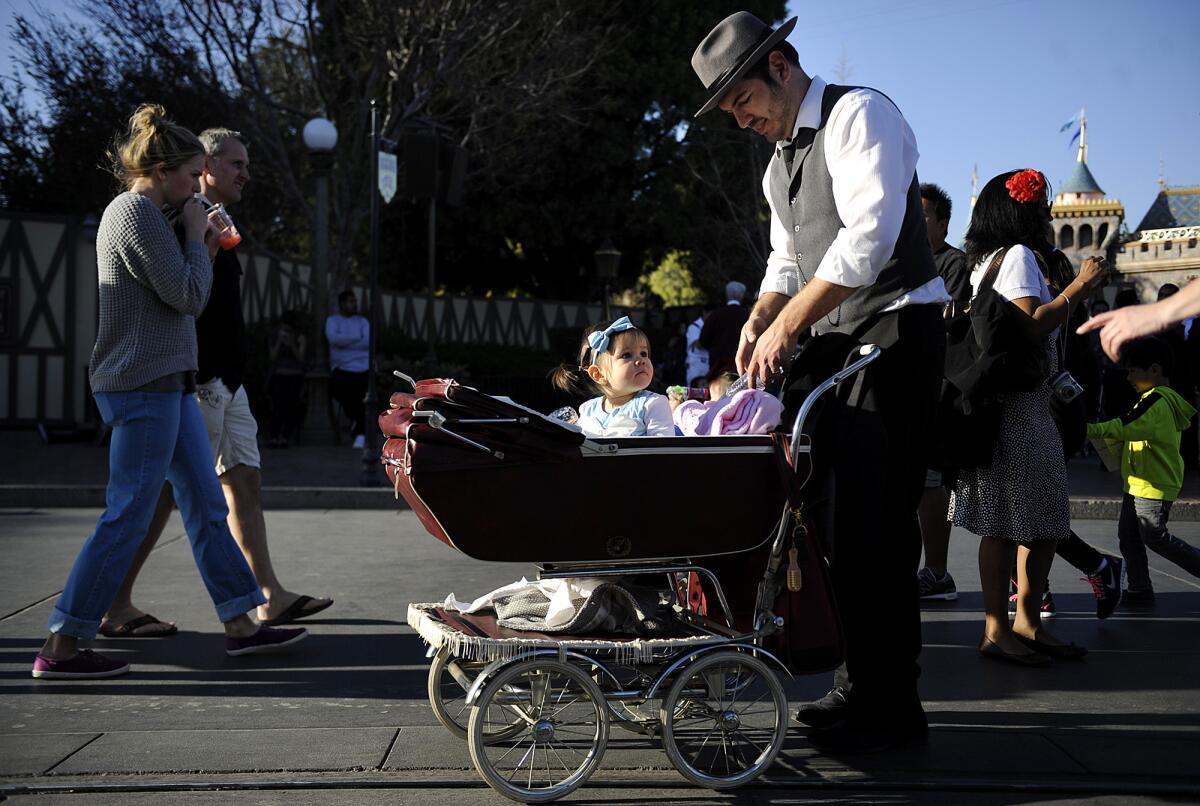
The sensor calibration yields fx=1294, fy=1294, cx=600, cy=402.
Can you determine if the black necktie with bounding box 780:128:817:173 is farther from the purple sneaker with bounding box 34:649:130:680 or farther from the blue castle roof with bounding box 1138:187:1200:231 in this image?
the purple sneaker with bounding box 34:649:130:680

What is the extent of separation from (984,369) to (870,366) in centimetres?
130

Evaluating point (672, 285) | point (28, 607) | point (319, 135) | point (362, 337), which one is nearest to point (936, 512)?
point (28, 607)

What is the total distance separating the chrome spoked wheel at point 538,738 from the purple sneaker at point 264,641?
1.70m

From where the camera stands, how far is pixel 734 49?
3.89 meters

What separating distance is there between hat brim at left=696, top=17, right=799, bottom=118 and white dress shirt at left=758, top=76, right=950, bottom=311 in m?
0.18

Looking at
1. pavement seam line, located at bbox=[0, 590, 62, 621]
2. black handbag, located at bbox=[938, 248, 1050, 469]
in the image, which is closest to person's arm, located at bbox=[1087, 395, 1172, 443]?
black handbag, located at bbox=[938, 248, 1050, 469]

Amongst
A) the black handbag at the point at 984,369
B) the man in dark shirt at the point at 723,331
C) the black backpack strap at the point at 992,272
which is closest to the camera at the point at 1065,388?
the black handbag at the point at 984,369

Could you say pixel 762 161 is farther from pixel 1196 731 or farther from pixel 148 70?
pixel 1196 731

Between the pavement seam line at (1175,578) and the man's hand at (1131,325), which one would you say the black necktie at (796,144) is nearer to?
the man's hand at (1131,325)

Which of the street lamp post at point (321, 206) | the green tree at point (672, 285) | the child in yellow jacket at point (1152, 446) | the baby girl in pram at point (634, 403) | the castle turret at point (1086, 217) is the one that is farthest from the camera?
the green tree at point (672, 285)

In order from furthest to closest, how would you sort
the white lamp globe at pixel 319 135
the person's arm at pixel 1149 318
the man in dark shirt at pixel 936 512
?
1. the white lamp globe at pixel 319 135
2. the man in dark shirt at pixel 936 512
3. the person's arm at pixel 1149 318

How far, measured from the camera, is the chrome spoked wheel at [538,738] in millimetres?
3320

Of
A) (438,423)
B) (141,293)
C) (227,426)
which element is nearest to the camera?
(438,423)

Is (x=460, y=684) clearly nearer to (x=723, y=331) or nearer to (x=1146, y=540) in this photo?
(x=1146, y=540)
